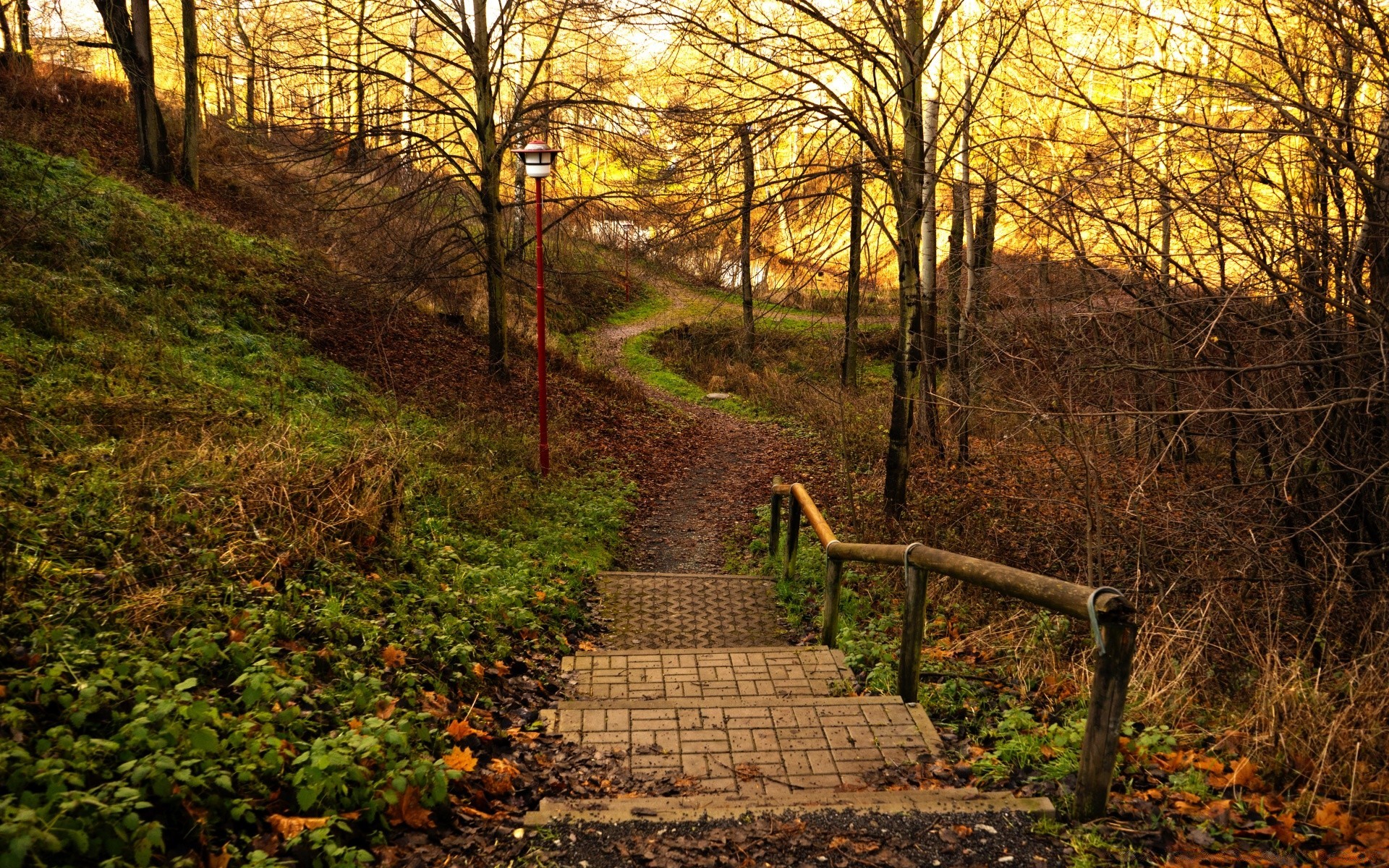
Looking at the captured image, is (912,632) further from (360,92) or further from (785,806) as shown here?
(360,92)

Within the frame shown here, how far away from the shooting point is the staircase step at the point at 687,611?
7.27m

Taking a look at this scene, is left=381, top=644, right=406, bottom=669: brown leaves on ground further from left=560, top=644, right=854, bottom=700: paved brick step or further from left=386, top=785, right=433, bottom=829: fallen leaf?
left=386, top=785, right=433, bottom=829: fallen leaf

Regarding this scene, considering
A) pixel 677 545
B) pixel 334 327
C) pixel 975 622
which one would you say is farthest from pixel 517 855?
pixel 334 327

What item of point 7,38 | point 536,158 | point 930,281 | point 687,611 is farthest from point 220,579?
point 7,38

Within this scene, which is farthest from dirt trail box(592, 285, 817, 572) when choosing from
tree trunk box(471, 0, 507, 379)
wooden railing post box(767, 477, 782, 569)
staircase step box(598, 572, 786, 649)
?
tree trunk box(471, 0, 507, 379)

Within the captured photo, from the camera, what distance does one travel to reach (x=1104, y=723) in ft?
11.1

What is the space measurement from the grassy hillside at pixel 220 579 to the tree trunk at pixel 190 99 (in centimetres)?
629

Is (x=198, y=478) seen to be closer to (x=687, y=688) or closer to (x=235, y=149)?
(x=687, y=688)

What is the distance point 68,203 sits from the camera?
1204cm

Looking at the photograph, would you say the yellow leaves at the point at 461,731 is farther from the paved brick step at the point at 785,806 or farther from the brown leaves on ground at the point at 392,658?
the paved brick step at the point at 785,806

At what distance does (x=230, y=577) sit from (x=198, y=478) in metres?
1.22

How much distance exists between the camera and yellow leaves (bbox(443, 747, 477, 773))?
3.89 metres

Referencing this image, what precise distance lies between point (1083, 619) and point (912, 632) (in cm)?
92

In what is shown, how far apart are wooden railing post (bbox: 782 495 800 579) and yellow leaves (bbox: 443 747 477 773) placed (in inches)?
208
